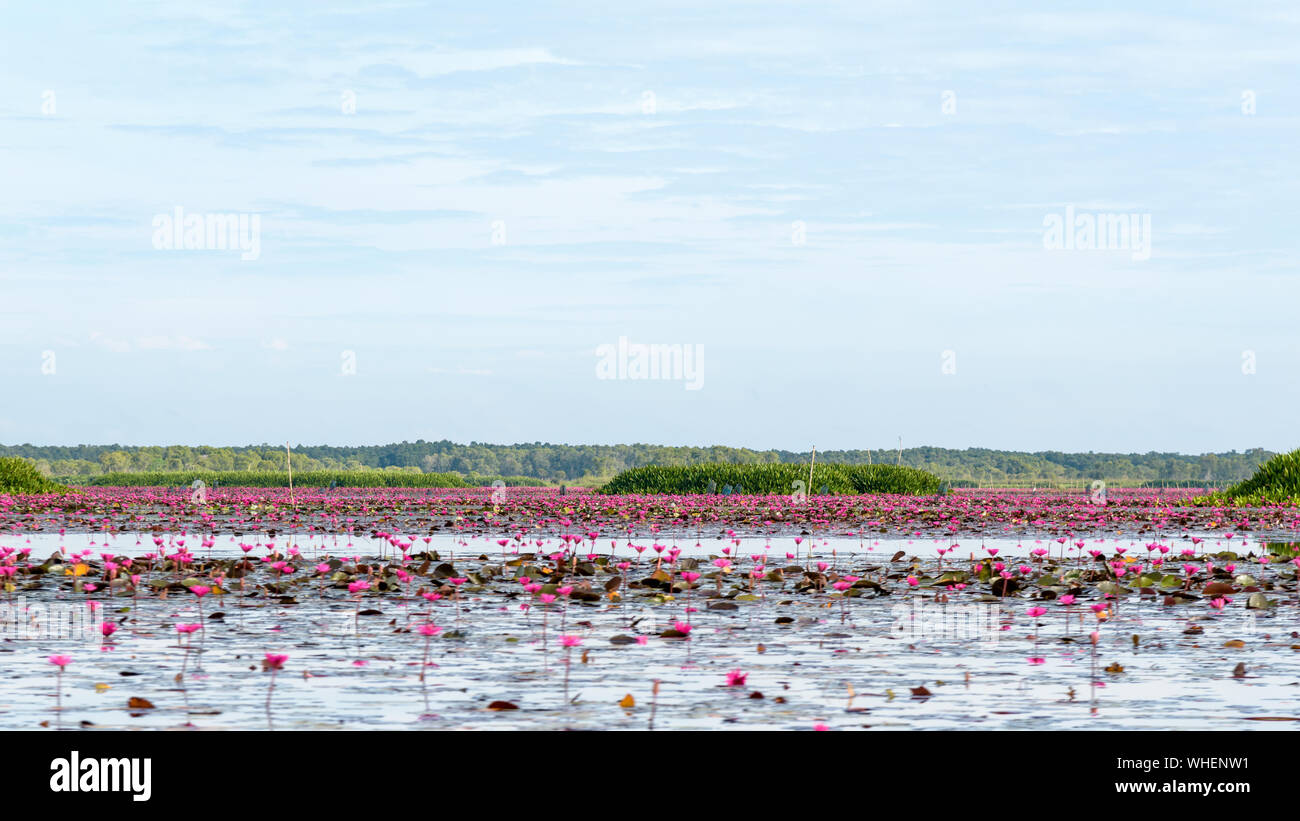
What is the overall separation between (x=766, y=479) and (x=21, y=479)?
27.6 meters

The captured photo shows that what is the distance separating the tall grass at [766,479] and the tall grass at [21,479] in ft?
70.7

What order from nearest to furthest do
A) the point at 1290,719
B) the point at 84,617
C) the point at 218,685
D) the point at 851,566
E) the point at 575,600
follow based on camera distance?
the point at 1290,719 → the point at 218,685 → the point at 84,617 → the point at 575,600 → the point at 851,566

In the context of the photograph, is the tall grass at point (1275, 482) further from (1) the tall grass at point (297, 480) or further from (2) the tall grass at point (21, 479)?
(1) the tall grass at point (297, 480)

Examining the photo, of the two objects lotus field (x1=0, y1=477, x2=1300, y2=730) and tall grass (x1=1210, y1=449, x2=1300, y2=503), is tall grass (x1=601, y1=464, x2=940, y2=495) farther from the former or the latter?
lotus field (x1=0, y1=477, x2=1300, y2=730)

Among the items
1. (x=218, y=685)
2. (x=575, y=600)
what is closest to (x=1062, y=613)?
(x=575, y=600)

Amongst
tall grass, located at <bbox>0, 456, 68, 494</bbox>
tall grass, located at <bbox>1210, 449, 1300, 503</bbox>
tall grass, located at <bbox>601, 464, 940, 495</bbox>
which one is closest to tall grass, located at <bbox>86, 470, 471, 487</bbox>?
tall grass, located at <bbox>601, 464, 940, 495</bbox>

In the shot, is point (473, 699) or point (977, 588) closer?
point (473, 699)

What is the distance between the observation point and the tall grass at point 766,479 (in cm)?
5584

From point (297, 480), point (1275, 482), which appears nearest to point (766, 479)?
point (1275, 482)

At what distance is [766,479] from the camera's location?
56.5 m
